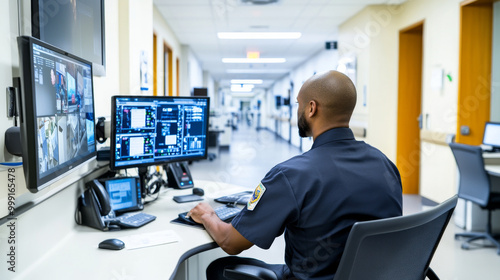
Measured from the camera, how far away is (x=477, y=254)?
321cm

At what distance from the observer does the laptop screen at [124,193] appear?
1829 millimetres

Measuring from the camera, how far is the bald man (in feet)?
3.92

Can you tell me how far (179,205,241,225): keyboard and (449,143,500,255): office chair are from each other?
2.31m

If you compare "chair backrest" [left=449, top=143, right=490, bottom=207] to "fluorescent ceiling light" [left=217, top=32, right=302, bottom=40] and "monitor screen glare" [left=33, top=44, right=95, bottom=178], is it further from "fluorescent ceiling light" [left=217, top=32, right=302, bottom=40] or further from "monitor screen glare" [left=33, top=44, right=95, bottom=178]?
"fluorescent ceiling light" [left=217, top=32, right=302, bottom=40]

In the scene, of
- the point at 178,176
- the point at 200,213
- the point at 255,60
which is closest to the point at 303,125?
the point at 200,213

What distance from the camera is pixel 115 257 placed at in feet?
4.45

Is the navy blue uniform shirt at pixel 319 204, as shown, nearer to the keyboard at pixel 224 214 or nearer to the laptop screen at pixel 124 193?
the keyboard at pixel 224 214

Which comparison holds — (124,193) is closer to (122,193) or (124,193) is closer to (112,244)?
(122,193)

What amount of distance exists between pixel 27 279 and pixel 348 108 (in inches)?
43.9

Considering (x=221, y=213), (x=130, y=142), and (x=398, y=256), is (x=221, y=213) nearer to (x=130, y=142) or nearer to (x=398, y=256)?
(x=130, y=142)

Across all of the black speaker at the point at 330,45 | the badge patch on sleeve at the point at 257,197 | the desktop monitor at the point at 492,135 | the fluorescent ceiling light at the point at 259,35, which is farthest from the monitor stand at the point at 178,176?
the black speaker at the point at 330,45

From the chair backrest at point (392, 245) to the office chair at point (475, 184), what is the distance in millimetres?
2566

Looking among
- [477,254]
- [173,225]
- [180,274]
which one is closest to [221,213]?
[173,225]

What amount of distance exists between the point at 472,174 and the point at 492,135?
81cm
